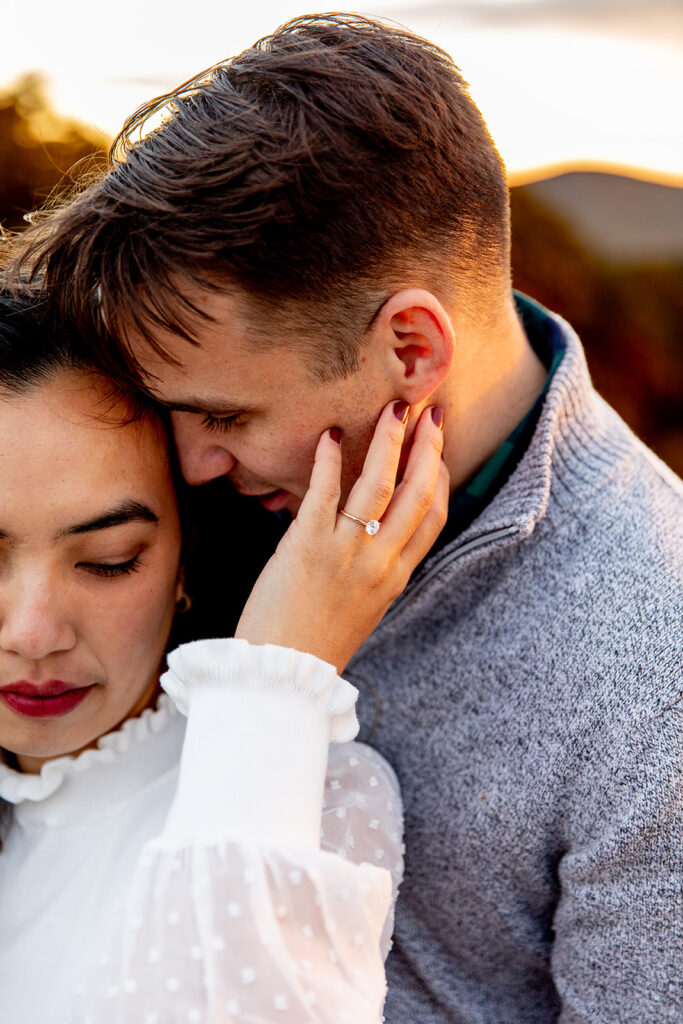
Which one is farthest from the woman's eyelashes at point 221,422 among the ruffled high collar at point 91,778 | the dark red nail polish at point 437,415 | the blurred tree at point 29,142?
the blurred tree at point 29,142

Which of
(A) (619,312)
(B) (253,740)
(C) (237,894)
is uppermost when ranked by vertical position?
(B) (253,740)

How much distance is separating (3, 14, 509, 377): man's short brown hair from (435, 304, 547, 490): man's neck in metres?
0.17

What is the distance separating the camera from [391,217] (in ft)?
5.77

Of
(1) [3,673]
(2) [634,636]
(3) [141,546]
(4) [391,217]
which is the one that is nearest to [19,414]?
(3) [141,546]

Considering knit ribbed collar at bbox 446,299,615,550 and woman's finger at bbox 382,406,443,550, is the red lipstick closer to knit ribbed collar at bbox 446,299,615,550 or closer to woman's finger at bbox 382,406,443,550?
woman's finger at bbox 382,406,443,550

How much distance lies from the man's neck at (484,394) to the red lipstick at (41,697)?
95 cm

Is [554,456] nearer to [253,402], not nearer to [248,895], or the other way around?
[253,402]

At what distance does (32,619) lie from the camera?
1.73 m

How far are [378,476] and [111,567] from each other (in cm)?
57

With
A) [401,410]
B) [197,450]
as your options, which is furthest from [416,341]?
[197,450]

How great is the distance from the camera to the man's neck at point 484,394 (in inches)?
77.5

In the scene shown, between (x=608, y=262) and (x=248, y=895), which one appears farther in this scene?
(x=608, y=262)

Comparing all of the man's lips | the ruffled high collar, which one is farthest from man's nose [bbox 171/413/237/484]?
the ruffled high collar

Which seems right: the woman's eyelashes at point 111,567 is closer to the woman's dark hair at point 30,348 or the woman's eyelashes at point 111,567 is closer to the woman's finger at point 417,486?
the woman's dark hair at point 30,348
